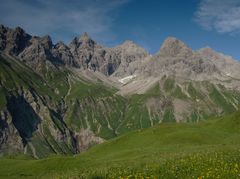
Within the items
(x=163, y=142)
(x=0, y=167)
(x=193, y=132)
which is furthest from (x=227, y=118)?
(x=0, y=167)

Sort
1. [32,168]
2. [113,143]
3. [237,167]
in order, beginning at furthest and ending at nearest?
[113,143]
[32,168]
[237,167]

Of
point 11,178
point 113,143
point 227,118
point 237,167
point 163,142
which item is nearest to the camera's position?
point 237,167

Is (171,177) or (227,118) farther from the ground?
(227,118)

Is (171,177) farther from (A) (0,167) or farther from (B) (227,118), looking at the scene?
(B) (227,118)

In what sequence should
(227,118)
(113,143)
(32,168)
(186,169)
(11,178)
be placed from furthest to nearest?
(227,118)
(113,143)
(32,168)
(11,178)
(186,169)

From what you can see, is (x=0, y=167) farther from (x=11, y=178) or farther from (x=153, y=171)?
(x=153, y=171)

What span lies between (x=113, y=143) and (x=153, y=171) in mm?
63346

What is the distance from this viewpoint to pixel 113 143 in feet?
297

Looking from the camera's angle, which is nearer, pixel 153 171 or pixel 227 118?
pixel 153 171

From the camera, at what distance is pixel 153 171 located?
2758 cm

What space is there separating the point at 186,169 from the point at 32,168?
4106 cm

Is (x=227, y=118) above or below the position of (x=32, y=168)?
above

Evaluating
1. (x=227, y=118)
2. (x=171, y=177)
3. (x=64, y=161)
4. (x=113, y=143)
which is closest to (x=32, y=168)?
(x=64, y=161)

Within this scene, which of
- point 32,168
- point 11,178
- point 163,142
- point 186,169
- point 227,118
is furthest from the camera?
point 227,118
